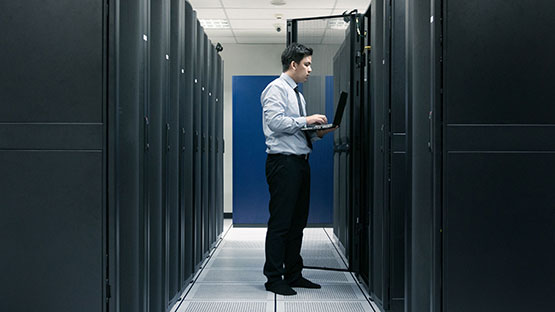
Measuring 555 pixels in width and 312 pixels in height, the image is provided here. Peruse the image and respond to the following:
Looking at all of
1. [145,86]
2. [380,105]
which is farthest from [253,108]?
[145,86]

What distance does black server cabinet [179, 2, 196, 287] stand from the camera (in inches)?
127

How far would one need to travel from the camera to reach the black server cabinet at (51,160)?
188 centimetres

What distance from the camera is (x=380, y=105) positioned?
2.96 meters

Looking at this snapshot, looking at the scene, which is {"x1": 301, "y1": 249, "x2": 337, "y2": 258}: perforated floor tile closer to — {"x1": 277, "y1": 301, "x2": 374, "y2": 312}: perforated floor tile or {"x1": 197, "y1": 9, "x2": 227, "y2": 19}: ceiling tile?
{"x1": 277, "y1": 301, "x2": 374, "y2": 312}: perforated floor tile

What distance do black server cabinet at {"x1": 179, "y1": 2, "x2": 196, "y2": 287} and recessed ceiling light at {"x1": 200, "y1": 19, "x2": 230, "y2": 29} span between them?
3.51 meters

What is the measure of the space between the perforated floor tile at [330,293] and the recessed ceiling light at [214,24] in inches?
171

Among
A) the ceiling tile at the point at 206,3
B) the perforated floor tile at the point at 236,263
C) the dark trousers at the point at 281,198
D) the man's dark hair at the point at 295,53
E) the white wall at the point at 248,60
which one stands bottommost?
the perforated floor tile at the point at 236,263

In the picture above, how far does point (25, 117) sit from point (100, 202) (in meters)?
0.40

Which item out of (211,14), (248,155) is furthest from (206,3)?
(248,155)

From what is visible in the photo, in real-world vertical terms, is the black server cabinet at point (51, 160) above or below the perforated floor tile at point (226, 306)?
above

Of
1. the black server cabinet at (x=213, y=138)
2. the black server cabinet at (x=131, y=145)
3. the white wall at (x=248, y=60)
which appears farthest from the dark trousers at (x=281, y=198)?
the white wall at (x=248, y=60)

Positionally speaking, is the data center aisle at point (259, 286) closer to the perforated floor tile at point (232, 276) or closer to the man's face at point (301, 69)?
the perforated floor tile at point (232, 276)

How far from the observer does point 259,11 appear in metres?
6.35

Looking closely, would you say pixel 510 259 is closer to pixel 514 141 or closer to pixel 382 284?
pixel 514 141
